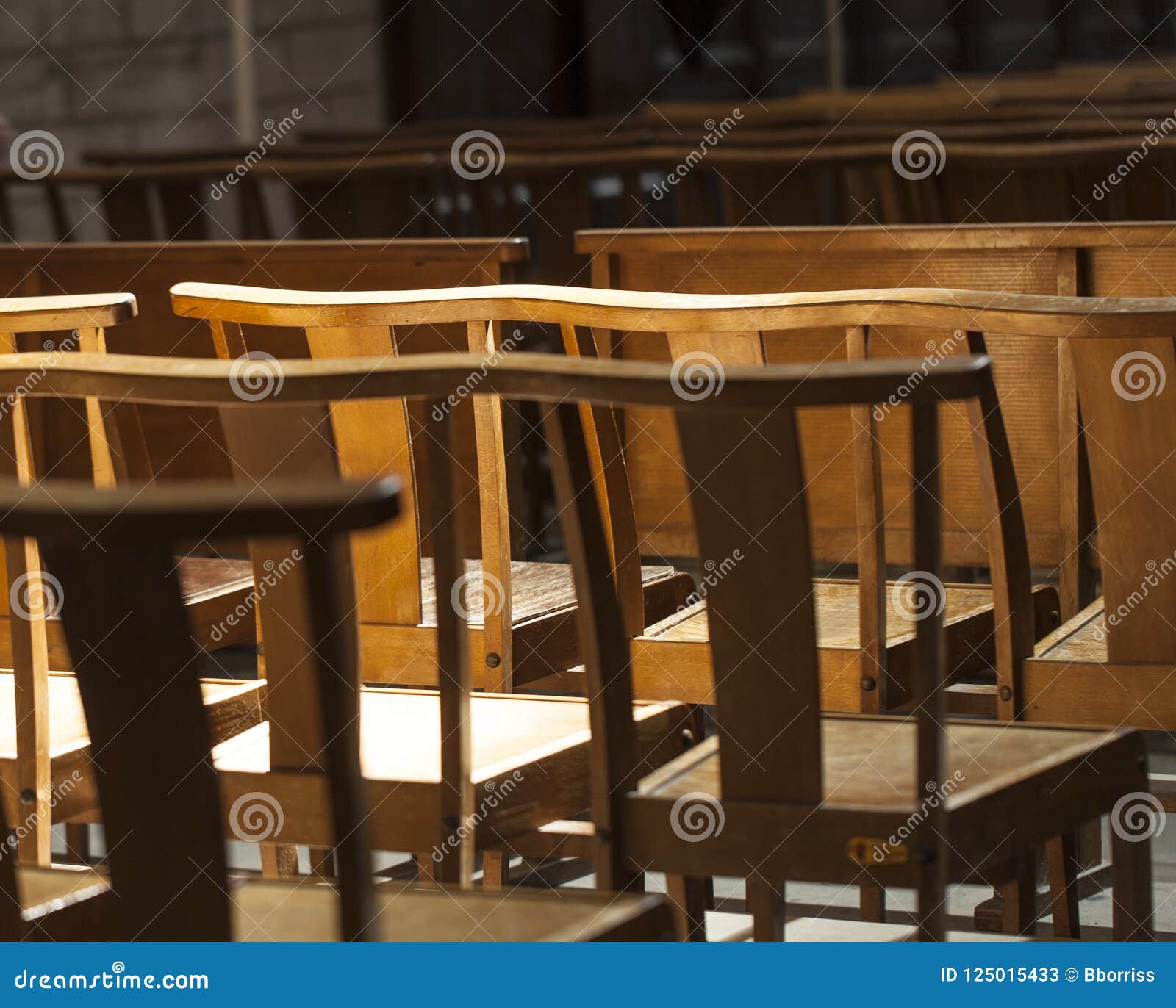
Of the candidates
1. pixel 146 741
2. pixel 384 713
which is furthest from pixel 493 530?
pixel 146 741

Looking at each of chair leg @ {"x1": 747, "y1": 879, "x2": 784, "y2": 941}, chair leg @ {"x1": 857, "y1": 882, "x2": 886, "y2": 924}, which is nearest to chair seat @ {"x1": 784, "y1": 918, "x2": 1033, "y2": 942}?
chair leg @ {"x1": 857, "y1": 882, "x2": 886, "y2": 924}

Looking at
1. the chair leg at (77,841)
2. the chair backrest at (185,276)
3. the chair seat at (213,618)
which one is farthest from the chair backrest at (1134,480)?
the chair leg at (77,841)

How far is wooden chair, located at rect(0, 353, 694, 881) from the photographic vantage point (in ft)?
4.28

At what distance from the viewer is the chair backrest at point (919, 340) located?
2465 millimetres

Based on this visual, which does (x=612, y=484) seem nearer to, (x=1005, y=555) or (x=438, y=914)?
(x=1005, y=555)

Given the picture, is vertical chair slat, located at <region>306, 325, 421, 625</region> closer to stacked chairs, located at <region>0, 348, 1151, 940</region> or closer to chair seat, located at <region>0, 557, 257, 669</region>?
chair seat, located at <region>0, 557, 257, 669</region>

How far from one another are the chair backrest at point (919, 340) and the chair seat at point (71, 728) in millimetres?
858

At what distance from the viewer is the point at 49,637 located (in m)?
2.30

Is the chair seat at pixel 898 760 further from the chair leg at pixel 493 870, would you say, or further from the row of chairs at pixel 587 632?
the chair leg at pixel 493 870

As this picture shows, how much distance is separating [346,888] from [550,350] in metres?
3.45

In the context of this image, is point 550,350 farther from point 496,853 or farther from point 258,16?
point 258,16

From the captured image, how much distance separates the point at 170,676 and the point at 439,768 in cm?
61

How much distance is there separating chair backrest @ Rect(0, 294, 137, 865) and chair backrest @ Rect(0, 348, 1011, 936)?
0.85 feet

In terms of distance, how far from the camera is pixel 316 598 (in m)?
0.94
